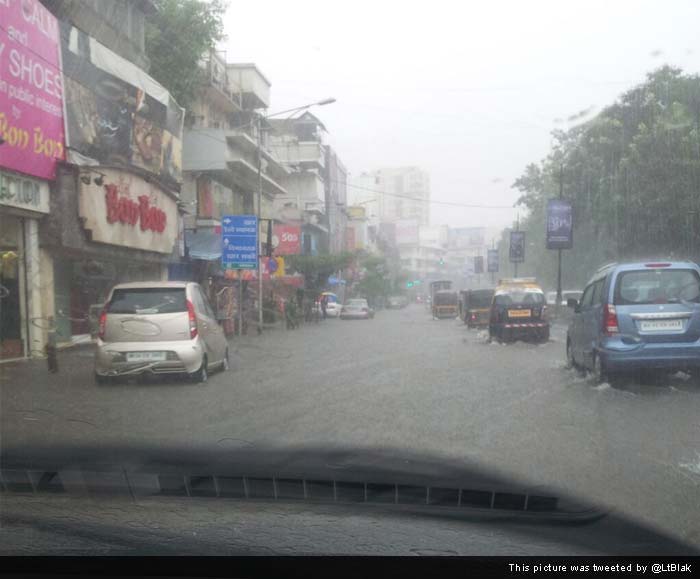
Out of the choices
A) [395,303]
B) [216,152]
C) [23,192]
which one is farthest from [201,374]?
[395,303]

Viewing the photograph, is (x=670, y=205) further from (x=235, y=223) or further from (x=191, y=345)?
(x=191, y=345)

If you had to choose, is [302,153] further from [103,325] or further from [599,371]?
[599,371]

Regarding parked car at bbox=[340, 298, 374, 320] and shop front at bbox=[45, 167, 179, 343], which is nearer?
shop front at bbox=[45, 167, 179, 343]

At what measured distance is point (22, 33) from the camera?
49.4 ft

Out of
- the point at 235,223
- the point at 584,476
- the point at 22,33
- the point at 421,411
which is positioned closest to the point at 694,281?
the point at 421,411

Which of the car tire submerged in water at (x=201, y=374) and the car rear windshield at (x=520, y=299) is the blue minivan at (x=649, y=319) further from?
the car rear windshield at (x=520, y=299)

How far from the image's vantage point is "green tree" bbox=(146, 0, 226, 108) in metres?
27.7

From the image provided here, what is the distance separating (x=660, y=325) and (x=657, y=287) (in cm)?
55

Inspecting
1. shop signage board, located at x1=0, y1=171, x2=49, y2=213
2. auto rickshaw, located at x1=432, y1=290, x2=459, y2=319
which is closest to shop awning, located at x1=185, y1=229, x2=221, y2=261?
shop signage board, located at x1=0, y1=171, x2=49, y2=213

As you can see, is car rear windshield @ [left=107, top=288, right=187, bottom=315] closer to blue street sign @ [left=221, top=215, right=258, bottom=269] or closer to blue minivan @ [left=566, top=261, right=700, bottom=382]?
blue minivan @ [left=566, top=261, right=700, bottom=382]

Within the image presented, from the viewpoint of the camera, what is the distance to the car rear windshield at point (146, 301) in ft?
38.1

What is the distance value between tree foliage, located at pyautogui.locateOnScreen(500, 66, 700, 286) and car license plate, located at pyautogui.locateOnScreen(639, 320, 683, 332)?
2144 cm

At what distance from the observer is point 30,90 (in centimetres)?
1543

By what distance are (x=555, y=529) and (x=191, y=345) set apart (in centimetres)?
840
